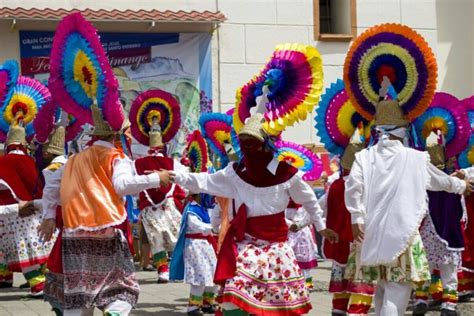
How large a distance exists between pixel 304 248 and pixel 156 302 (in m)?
1.89

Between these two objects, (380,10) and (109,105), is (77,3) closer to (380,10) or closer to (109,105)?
(380,10)

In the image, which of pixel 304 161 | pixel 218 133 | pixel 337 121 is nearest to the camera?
pixel 337 121

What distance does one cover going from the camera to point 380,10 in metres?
21.0

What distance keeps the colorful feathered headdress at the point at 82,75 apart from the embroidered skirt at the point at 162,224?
613 cm

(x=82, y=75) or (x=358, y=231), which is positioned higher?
(x=82, y=75)

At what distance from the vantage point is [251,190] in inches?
283

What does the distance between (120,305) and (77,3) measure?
12.5 meters

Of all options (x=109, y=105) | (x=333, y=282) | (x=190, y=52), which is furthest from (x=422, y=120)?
(x=190, y=52)

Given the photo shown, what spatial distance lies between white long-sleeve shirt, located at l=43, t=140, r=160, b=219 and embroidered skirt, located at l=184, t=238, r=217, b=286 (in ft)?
9.52

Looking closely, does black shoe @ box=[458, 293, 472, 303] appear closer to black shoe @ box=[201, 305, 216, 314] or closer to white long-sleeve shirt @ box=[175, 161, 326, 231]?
black shoe @ box=[201, 305, 216, 314]

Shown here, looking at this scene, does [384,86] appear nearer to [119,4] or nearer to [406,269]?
[406,269]

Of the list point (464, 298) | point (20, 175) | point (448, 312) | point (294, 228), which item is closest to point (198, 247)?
point (294, 228)

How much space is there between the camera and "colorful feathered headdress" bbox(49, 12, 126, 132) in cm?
734

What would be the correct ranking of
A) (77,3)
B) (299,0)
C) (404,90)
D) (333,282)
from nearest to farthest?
(404,90), (333,282), (77,3), (299,0)
